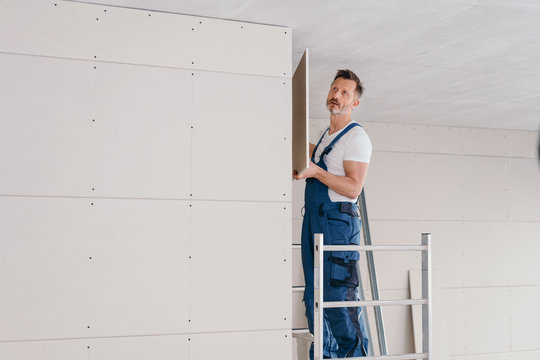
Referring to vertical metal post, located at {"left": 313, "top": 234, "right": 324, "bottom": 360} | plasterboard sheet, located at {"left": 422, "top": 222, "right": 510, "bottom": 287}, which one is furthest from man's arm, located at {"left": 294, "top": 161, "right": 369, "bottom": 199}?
plasterboard sheet, located at {"left": 422, "top": 222, "right": 510, "bottom": 287}

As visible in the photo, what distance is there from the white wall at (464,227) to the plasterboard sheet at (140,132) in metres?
2.91

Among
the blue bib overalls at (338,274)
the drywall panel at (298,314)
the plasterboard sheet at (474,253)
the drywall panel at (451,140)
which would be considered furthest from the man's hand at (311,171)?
the plasterboard sheet at (474,253)

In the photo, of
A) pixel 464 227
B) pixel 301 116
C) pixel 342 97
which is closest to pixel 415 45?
pixel 342 97

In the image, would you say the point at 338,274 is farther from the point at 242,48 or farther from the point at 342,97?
the point at 242,48

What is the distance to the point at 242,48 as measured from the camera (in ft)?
10.4

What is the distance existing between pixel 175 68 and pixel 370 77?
68.0 inches

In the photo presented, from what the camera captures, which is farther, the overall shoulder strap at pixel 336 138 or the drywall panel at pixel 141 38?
the overall shoulder strap at pixel 336 138

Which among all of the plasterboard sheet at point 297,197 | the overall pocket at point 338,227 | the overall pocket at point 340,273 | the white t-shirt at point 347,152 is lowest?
the overall pocket at point 340,273

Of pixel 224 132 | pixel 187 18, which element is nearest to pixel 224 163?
pixel 224 132

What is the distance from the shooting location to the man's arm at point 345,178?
3.37 metres

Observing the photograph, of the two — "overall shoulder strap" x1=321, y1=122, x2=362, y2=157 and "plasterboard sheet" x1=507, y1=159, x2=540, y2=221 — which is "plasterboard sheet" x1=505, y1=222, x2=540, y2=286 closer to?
"plasterboard sheet" x1=507, y1=159, x2=540, y2=221

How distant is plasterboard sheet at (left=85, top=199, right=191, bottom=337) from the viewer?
2.87m

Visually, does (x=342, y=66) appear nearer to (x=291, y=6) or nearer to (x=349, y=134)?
(x=349, y=134)

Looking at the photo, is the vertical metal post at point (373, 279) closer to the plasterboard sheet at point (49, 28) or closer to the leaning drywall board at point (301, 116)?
the leaning drywall board at point (301, 116)
